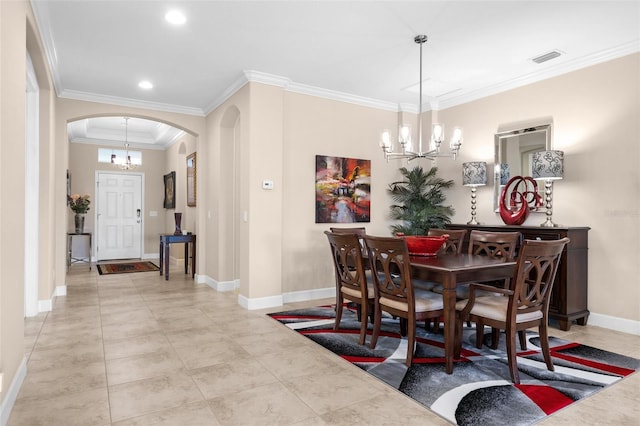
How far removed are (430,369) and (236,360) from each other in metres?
1.41

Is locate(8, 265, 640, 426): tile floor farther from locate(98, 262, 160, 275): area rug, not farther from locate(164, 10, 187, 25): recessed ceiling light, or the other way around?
locate(98, 262, 160, 275): area rug

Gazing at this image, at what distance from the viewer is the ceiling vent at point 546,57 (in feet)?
13.0

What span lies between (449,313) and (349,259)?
1005 millimetres

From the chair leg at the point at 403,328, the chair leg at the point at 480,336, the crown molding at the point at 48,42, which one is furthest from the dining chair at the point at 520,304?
the crown molding at the point at 48,42

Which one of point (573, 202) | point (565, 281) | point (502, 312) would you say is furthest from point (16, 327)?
point (573, 202)

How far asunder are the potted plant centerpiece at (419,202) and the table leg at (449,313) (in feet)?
8.60

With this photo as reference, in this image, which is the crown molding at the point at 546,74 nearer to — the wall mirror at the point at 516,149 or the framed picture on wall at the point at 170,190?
the wall mirror at the point at 516,149

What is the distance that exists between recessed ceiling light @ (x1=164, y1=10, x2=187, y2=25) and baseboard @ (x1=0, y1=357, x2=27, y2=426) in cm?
275

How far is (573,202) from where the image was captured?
4160 mm

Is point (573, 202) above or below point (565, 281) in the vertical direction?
above

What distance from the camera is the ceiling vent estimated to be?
156 inches

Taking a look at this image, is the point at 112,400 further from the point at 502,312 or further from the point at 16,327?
the point at 502,312

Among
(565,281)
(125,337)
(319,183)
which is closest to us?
(125,337)

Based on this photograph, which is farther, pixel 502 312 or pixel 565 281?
pixel 565 281
